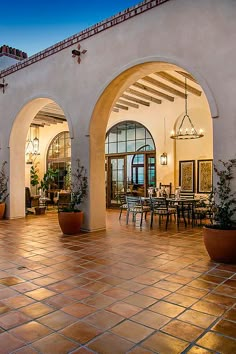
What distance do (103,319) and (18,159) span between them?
271 inches

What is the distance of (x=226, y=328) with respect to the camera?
230cm

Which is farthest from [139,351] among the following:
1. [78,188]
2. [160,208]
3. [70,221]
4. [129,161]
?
[129,161]

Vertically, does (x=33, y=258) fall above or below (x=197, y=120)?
below

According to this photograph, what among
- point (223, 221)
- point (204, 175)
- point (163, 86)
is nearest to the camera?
point (223, 221)

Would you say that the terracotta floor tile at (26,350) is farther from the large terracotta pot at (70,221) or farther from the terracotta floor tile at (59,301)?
the large terracotta pot at (70,221)

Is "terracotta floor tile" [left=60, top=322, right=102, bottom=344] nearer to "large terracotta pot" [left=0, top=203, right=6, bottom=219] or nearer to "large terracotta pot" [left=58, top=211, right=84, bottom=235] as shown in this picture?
"large terracotta pot" [left=58, top=211, right=84, bottom=235]

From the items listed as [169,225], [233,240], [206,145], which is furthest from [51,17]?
[233,240]

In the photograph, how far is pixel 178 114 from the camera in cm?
945

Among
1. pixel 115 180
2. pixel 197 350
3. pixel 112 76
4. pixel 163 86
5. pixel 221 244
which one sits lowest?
pixel 197 350

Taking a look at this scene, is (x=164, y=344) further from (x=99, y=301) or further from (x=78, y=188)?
(x=78, y=188)

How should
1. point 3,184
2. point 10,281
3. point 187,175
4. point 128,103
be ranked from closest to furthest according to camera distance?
point 10,281, point 3,184, point 187,175, point 128,103

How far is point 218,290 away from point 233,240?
1.00m

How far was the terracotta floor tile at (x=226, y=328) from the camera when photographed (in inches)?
87.5

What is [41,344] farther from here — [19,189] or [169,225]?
[19,189]
